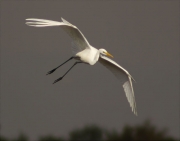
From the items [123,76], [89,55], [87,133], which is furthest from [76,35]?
[87,133]

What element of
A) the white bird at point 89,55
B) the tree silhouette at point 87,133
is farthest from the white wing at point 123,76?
the tree silhouette at point 87,133

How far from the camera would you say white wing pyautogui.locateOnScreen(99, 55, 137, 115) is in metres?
11.7

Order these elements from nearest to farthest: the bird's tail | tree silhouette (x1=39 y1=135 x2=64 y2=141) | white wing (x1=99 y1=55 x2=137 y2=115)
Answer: the bird's tail
white wing (x1=99 y1=55 x2=137 y2=115)
tree silhouette (x1=39 y1=135 x2=64 y2=141)

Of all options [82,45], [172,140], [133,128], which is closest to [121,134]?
[133,128]

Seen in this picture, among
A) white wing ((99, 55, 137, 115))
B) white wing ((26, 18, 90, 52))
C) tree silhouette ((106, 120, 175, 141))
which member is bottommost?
tree silhouette ((106, 120, 175, 141))

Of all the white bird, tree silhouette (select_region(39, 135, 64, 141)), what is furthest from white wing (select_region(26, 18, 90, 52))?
tree silhouette (select_region(39, 135, 64, 141))

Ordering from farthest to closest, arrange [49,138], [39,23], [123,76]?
[49,138] < [123,76] < [39,23]

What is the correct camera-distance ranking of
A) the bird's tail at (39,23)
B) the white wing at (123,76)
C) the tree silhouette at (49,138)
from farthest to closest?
the tree silhouette at (49,138), the white wing at (123,76), the bird's tail at (39,23)

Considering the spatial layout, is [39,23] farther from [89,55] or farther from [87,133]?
[87,133]

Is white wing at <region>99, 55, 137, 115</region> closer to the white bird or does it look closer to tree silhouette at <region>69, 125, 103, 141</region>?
the white bird

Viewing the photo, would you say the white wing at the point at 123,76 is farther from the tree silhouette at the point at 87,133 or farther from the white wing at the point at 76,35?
the tree silhouette at the point at 87,133

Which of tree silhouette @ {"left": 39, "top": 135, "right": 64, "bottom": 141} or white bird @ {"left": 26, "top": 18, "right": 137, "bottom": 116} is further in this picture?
tree silhouette @ {"left": 39, "top": 135, "right": 64, "bottom": 141}

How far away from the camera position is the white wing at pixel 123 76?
1174 centimetres

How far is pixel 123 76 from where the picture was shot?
39.6ft
